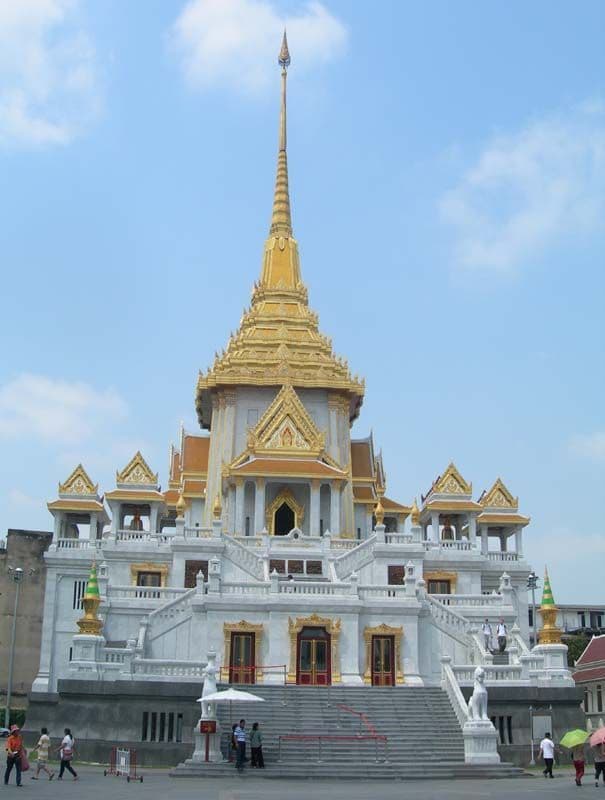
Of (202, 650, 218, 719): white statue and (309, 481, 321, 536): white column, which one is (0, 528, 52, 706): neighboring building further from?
(202, 650, 218, 719): white statue

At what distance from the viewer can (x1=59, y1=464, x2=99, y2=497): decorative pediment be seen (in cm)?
5312

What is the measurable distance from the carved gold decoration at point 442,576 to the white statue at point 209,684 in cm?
1674

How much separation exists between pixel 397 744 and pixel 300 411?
25.8 meters

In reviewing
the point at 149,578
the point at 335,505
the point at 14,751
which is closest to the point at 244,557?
the point at 149,578

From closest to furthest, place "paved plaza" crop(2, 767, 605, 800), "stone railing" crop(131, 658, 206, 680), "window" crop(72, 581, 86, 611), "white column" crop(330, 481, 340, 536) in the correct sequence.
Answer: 1. "paved plaza" crop(2, 767, 605, 800)
2. "stone railing" crop(131, 658, 206, 680)
3. "window" crop(72, 581, 86, 611)
4. "white column" crop(330, 481, 340, 536)

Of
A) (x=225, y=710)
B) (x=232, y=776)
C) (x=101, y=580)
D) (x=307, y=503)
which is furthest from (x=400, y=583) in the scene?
(x=232, y=776)

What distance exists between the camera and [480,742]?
101 feet

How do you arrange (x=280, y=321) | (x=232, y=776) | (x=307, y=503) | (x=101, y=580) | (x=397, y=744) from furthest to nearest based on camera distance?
1. (x=280, y=321)
2. (x=307, y=503)
3. (x=101, y=580)
4. (x=397, y=744)
5. (x=232, y=776)

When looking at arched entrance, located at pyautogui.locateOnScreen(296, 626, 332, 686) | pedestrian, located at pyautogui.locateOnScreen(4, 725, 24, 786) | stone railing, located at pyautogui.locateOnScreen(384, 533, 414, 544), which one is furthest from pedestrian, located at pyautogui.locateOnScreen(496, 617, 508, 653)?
pedestrian, located at pyautogui.locateOnScreen(4, 725, 24, 786)

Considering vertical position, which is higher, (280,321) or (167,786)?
(280,321)

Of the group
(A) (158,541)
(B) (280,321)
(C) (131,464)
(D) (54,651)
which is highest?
(B) (280,321)

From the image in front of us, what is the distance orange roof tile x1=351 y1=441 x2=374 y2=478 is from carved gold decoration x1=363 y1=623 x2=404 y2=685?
21.1 metres

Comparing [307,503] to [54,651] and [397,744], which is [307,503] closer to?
[54,651]

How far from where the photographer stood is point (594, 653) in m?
66.1
